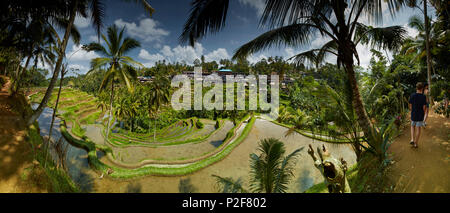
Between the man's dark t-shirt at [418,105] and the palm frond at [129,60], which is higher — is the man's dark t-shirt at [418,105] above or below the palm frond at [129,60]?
below

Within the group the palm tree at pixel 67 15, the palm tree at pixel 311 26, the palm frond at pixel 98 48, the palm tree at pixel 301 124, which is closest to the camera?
the palm tree at pixel 311 26

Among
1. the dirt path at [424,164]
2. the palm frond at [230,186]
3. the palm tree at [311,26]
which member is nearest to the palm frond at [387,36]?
the palm tree at [311,26]

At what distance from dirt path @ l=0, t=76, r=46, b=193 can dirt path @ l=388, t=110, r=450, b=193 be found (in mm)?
6139

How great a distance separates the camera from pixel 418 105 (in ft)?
11.3

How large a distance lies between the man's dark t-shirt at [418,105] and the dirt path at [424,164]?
80 cm

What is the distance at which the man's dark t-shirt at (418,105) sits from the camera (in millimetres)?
3410

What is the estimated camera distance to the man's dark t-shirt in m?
3.41

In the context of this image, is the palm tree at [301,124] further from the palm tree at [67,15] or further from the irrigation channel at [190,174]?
the palm tree at [67,15]

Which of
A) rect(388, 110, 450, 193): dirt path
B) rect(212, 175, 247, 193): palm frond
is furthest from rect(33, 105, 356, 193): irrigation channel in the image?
rect(388, 110, 450, 193): dirt path

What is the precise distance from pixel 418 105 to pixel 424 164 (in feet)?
4.07

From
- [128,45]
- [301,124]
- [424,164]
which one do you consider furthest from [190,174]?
[128,45]

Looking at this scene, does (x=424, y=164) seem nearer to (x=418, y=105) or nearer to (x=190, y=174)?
(x=418, y=105)

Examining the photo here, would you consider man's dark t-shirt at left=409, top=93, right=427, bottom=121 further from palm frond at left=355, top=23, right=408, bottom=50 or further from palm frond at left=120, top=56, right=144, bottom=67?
palm frond at left=120, top=56, right=144, bottom=67
